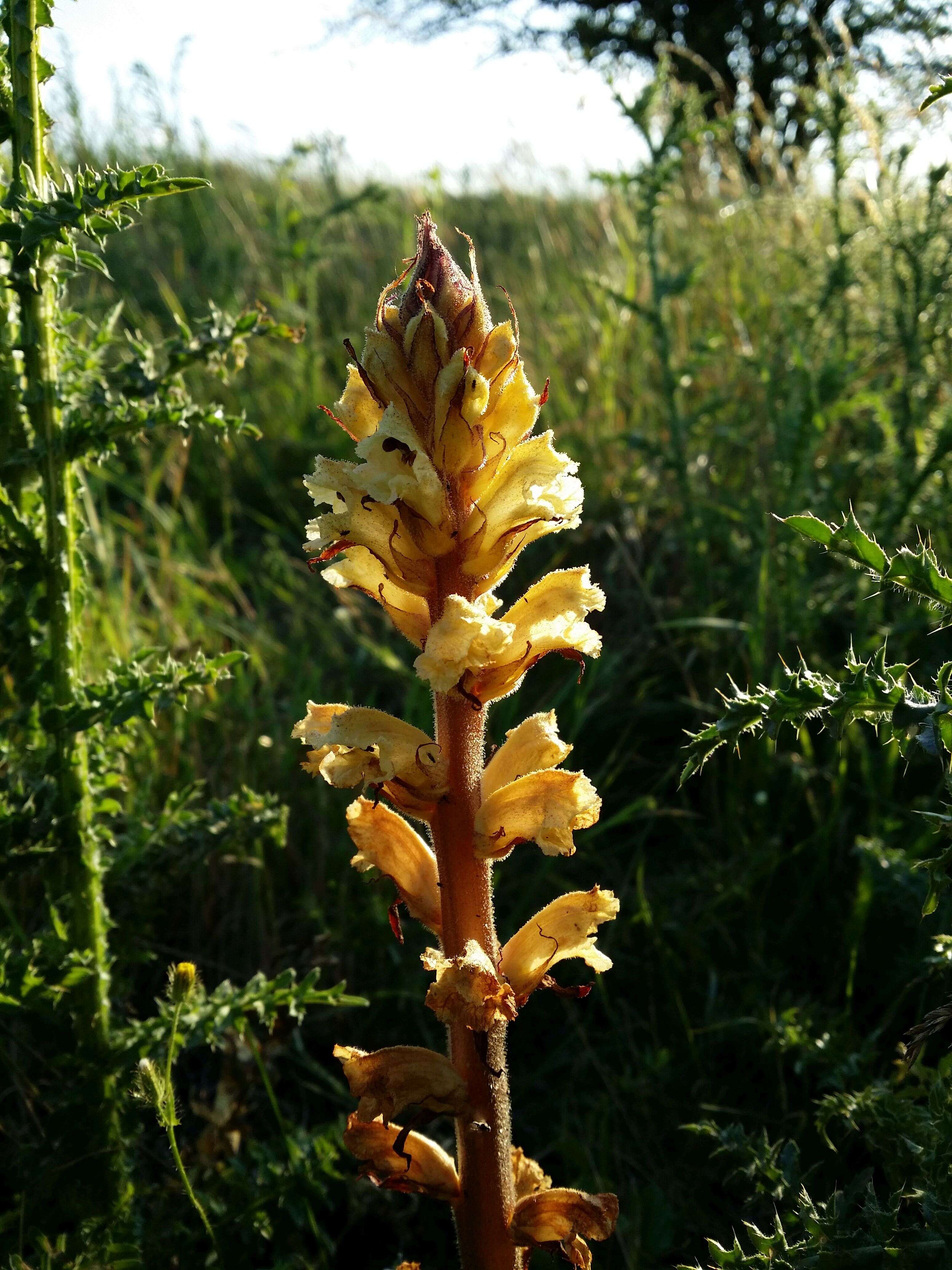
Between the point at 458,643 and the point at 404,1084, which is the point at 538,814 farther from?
the point at 404,1084

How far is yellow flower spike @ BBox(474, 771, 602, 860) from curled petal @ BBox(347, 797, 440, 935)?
0.15 m

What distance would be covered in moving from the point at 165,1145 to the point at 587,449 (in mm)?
3040

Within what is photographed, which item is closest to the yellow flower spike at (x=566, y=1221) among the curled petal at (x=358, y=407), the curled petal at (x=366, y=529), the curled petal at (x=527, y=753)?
the curled petal at (x=527, y=753)

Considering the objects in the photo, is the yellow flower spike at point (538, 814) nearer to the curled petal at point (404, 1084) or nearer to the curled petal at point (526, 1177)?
the curled petal at point (404, 1084)

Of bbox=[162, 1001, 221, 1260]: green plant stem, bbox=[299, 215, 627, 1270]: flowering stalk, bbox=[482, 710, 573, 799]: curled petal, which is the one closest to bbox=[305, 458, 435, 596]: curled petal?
bbox=[299, 215, 627, 1270]: flowering stalk

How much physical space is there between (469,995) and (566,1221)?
39 cm

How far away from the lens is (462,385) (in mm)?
1229

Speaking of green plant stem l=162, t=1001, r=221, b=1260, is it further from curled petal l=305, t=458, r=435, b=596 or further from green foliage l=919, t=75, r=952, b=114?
green foliage l=919, t=75, r=952, b=114

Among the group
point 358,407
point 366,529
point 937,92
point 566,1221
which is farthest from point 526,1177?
point 937,92

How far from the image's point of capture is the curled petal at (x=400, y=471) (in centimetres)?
122

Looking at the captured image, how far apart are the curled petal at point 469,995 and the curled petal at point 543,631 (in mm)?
318

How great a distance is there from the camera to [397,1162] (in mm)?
1366

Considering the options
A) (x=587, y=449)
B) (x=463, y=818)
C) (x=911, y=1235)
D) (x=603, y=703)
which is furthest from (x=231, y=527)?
(x=911, y=1235)

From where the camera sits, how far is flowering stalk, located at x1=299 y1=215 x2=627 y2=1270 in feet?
4.09
